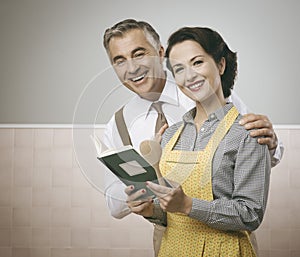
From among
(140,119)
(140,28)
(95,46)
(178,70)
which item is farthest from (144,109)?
(95,46)

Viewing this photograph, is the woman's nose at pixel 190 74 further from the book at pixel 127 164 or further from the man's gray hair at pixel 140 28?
the man's gray hair at pixel 140 28

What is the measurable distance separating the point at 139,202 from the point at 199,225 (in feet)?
0.64

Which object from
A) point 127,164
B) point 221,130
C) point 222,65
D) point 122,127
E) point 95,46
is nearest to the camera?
point 127,164

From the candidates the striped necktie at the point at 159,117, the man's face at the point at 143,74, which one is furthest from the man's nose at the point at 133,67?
the striped necktie at the point at 159,117

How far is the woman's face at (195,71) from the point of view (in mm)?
1433

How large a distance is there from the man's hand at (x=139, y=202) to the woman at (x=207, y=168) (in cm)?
1

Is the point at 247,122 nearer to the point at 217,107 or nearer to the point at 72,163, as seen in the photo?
the point at 217,107

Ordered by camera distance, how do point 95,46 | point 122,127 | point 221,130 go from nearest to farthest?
point 122,127 < point 221,130 < point 95,46

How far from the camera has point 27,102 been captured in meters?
3.02

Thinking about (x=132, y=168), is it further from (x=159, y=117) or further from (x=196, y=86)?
(x=196, y=86)

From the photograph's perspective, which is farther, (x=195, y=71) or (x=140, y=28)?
(x=140, y=28)

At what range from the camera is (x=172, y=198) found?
1.42 m

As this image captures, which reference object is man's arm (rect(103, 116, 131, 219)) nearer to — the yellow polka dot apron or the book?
the book

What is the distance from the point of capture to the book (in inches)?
52.3
